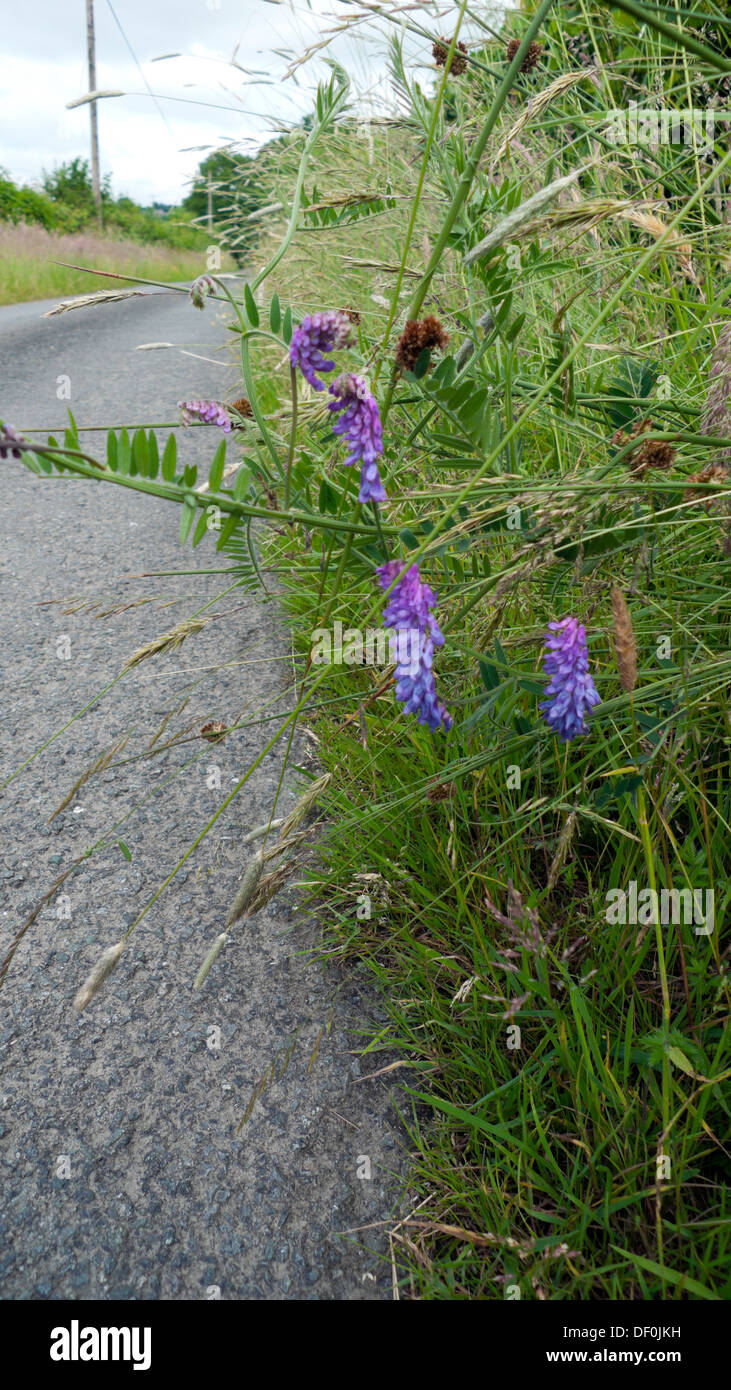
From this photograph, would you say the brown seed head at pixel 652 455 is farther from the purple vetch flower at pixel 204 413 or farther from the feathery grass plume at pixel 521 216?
the purple vetch flower at pixel 204 413

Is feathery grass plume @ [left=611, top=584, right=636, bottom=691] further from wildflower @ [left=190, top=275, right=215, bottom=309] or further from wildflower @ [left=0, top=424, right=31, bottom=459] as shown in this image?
wildflower @ [left=190, top=275, right=215, bottom=309]

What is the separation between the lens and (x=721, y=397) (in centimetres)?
103

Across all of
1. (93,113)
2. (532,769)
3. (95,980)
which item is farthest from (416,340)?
(93,113)

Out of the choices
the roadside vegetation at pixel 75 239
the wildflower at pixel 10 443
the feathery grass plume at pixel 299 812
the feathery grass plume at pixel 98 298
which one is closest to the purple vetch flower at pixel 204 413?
the feathery grass plume at pixel 98 298

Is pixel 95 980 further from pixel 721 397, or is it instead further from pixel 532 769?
pixel 721 397

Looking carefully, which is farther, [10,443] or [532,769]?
[532,769]

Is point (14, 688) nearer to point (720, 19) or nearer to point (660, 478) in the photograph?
point (660, 478)

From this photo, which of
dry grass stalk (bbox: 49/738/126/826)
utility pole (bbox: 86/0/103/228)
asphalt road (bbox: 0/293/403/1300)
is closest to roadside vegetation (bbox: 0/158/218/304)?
utility pole (bbox: 86/0/103/228)

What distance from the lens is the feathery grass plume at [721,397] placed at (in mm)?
1012

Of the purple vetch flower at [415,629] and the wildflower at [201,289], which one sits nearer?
the purple vetch flower at [415,629]

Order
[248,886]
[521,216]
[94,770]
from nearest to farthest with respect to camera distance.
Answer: [521,216] < [248,886] < [94,770]

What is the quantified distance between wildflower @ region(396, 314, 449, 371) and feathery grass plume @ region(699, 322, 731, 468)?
360 mm

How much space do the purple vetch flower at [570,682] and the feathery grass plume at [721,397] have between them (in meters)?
0.30

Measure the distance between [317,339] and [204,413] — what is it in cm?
31
